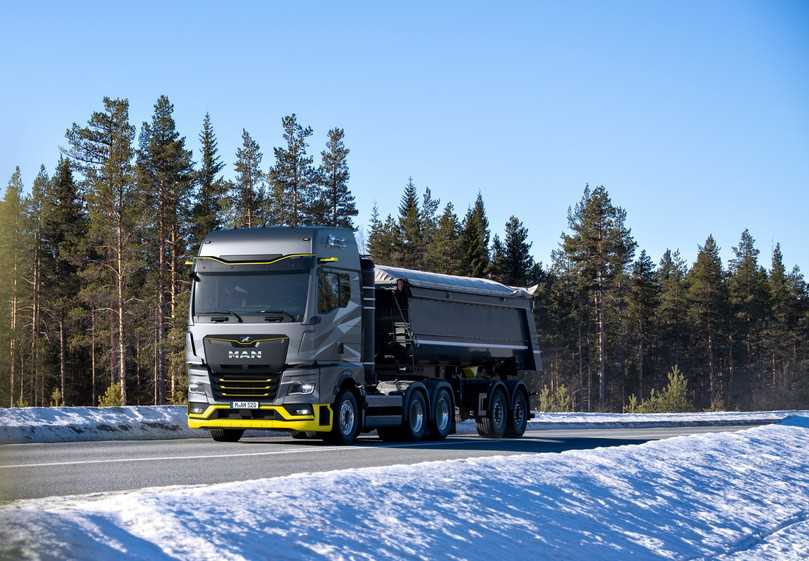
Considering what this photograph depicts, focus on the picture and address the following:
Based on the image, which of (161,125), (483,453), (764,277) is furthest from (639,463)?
(764,277)

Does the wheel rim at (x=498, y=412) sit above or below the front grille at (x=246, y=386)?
below

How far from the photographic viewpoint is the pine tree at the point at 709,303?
10925 centimetres

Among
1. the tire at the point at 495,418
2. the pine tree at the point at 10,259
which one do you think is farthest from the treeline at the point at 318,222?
the tire at the point at 495,418

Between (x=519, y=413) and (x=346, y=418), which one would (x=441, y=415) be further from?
(x=519, y=413)

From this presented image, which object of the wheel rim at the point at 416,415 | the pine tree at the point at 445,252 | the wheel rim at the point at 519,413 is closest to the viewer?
the wheel rim at the point at 416,415

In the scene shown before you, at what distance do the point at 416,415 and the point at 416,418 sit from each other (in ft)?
0.20

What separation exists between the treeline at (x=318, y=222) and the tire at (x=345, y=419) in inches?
203

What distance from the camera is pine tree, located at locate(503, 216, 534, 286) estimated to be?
8188 centimetres

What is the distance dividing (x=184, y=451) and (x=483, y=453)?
479 cm

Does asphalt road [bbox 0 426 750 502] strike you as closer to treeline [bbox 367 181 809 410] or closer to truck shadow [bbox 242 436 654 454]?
truck shadow [bbox 242 436 654 454]

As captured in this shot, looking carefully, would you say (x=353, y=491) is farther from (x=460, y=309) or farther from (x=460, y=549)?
(x=460, y=309)

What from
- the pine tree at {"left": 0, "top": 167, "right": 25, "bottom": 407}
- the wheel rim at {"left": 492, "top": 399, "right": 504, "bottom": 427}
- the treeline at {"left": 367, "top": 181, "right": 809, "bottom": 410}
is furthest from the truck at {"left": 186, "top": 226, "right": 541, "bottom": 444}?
the treeline at {"left": 367, "top": 181, "right": 809, "bottom": 410}

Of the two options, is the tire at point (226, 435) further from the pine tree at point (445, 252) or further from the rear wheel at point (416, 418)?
the pine tree at point (445, 252)

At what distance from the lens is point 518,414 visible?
1013 inches
